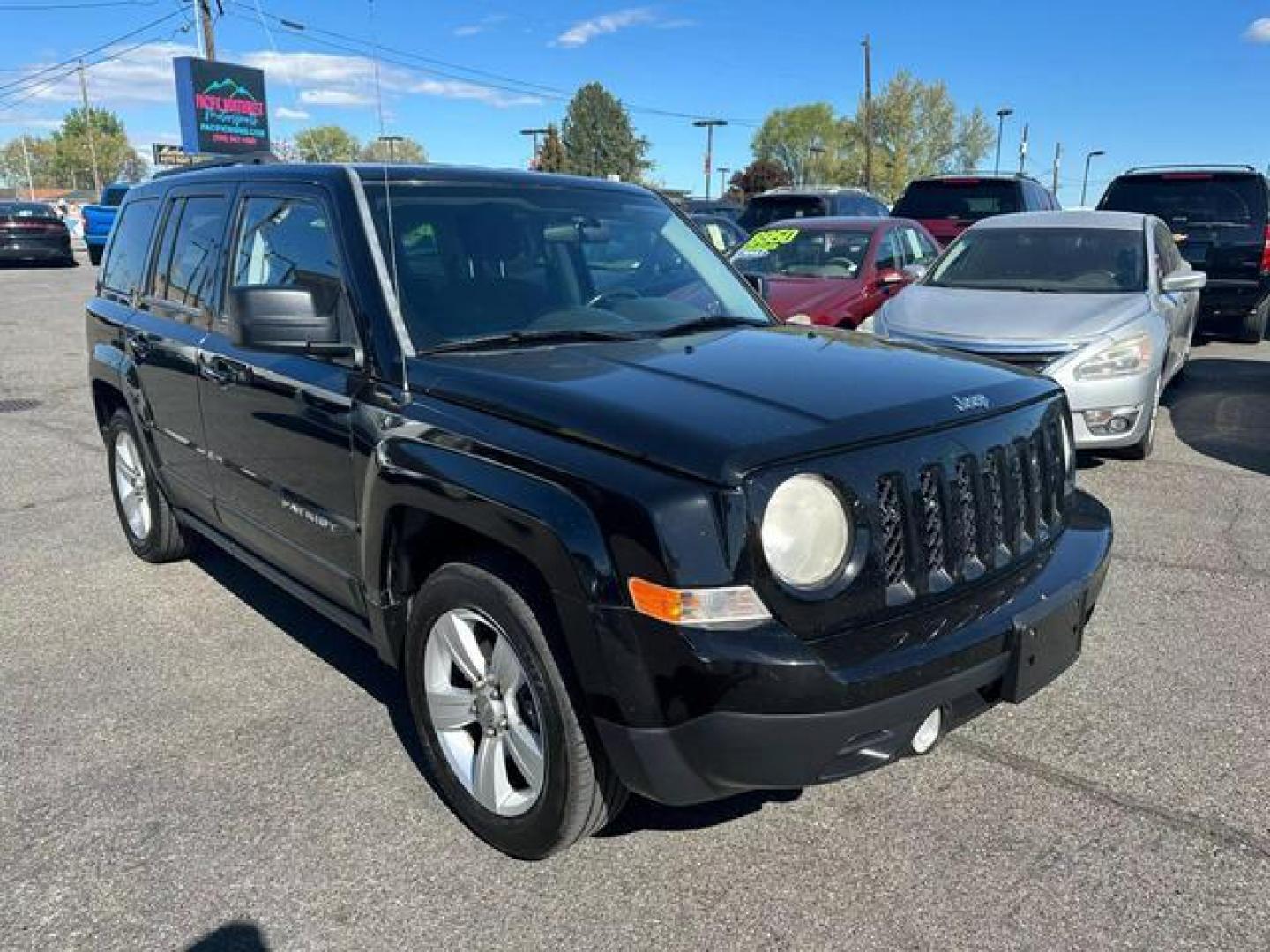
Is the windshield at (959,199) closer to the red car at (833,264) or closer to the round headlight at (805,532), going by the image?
the red car at (833,264)

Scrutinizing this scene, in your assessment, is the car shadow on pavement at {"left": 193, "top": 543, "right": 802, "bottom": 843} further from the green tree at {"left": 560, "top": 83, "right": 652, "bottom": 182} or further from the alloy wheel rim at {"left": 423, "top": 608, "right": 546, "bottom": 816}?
the green tree at {"left": 560, "top": 83, "right": 652, "bottom": 182}

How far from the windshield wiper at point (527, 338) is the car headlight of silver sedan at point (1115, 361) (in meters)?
4.11

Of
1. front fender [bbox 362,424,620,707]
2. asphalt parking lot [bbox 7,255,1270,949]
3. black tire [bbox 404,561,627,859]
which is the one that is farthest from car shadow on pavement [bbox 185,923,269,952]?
front fender [bbox 362,424,620,707]

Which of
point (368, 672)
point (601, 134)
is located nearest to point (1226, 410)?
point (368, 672)

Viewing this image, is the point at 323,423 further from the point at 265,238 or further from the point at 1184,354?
the point at 1184,354

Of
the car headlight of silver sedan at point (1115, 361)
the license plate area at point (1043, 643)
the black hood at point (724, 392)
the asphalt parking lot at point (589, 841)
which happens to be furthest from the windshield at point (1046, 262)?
the license plate area at point (1043, 643)

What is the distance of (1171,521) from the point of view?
562 centimetres

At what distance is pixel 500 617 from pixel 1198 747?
2.34m

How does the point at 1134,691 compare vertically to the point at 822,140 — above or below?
below

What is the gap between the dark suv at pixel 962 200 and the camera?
14.0 m

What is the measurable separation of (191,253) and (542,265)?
5.65 ft

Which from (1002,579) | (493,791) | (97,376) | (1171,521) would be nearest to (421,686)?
(493,791)

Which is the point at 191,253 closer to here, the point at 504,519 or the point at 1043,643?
the point at 504,519

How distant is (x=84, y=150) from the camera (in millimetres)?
113562
